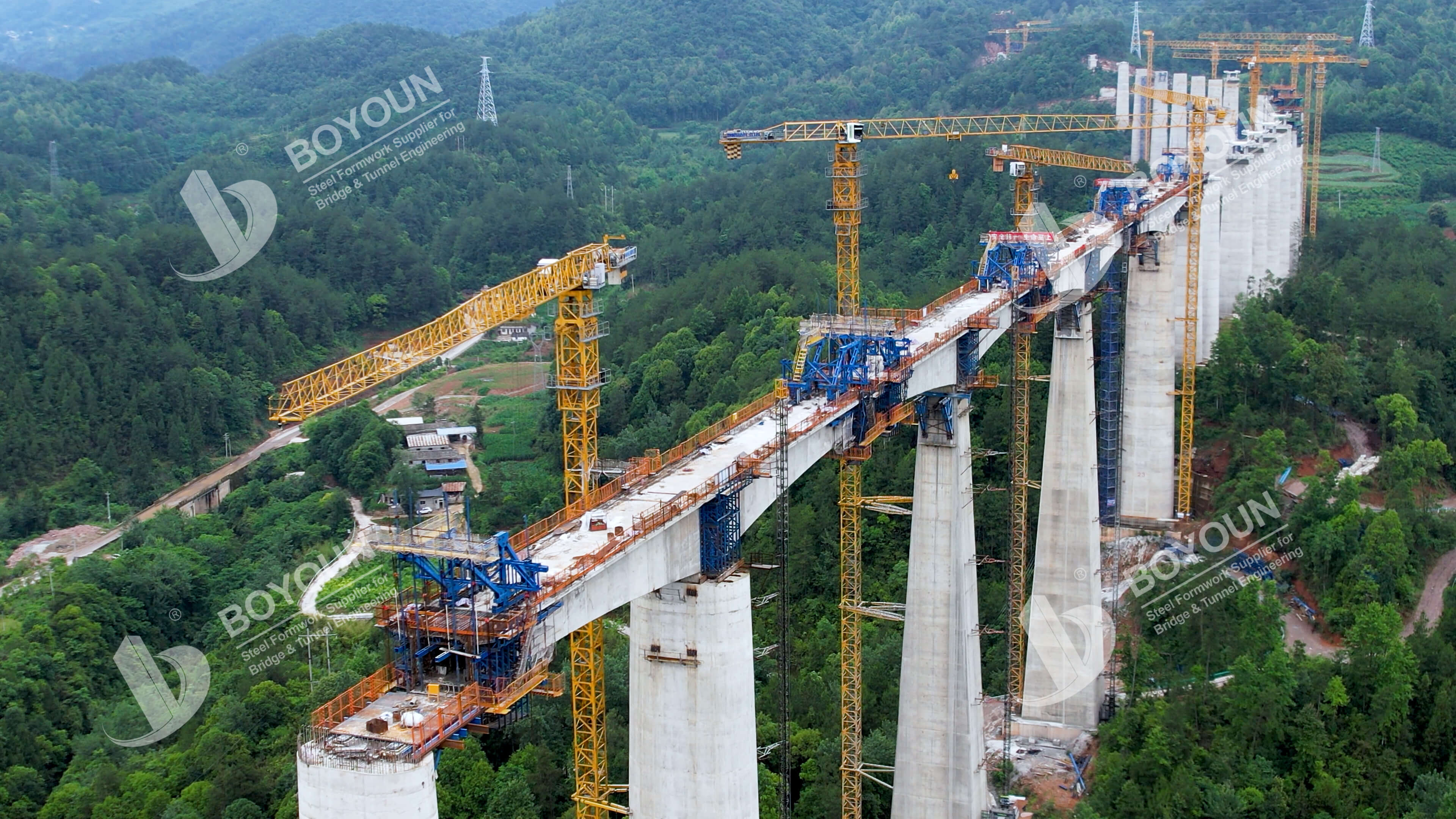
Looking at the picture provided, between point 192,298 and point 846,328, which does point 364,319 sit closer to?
point 192,298

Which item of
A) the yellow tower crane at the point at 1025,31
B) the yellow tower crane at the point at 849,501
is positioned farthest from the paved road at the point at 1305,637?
the yellow tower crane at the point at 1025,31

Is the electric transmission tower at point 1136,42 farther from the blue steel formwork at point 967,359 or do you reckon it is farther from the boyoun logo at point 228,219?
the blue steel formwork at point 967,359

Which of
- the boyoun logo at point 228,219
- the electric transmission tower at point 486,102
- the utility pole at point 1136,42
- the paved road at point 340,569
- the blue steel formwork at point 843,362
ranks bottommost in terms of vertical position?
the paved road at point 340,569

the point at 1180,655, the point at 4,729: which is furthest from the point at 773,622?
the point at 4,729

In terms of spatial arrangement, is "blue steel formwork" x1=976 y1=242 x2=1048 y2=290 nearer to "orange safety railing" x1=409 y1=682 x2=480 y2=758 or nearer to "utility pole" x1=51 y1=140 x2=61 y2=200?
"orange safety railing" x1=409 y1=682 x2=480 y2=758

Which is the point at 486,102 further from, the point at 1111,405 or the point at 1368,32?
the point at 1111,405

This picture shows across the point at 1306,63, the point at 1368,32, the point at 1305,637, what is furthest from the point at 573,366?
the point at 1368,32
